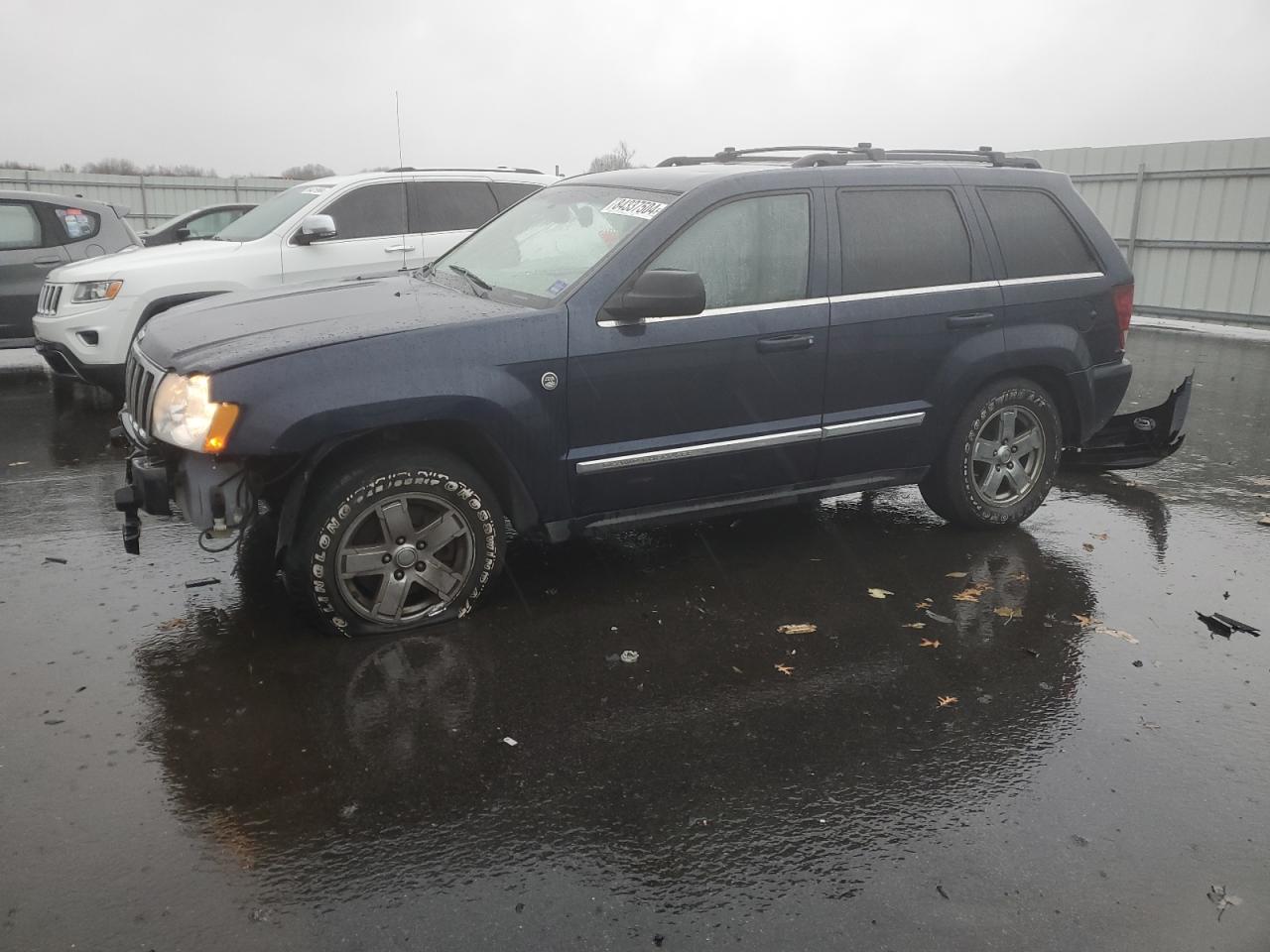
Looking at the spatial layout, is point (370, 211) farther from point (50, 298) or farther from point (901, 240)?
point (901, 240)

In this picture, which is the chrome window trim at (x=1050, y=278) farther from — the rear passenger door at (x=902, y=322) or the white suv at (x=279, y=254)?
the white suv at (x=279, y=254)

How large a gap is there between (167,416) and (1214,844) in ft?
Result: 12.5

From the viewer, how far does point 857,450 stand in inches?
203

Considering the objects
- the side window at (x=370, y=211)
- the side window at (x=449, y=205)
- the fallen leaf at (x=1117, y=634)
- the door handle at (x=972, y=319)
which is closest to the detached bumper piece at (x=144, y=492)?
the door handle at (x=972, y=319)

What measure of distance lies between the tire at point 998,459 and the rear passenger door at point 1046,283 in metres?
0.23

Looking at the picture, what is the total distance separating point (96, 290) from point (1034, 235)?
7.05m

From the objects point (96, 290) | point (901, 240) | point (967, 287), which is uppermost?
point (901, 240)

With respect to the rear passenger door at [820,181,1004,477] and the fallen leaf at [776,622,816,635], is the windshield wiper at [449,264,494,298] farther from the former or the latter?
the fallen leaf at [776,622,816,635]

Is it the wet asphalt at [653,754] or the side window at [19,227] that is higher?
the side window at [19,227]

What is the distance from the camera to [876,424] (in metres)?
5.14

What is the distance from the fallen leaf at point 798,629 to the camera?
175 inches

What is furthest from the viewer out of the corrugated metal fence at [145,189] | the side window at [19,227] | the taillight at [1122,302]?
the corrugated metal fence at [145,189]

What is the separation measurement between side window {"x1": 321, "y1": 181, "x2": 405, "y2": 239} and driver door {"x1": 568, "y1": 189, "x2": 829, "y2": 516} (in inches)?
204

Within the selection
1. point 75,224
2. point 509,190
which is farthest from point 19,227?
Answer: point 509,190
